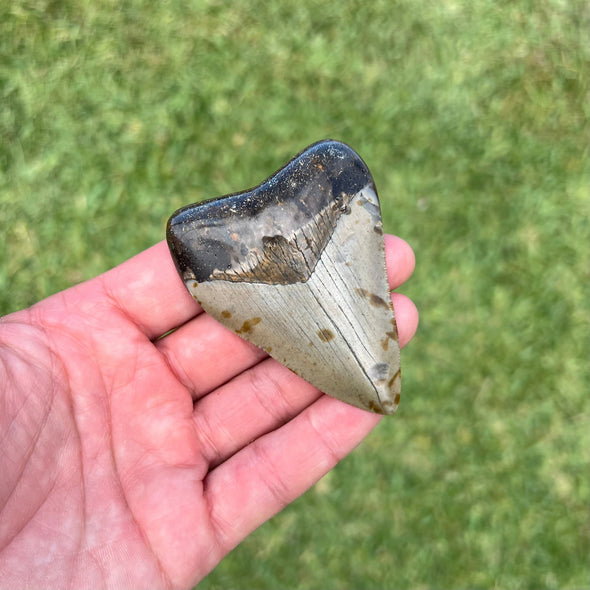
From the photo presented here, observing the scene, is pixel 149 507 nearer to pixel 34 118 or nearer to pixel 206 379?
pixel 206 379

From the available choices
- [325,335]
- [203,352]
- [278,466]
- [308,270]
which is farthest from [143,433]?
[308,270]

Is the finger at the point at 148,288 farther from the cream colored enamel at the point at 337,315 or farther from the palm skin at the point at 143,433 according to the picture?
the cream colored enamel at the point at 337,315

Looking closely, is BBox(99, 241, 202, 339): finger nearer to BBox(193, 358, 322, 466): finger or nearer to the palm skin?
the palm skin

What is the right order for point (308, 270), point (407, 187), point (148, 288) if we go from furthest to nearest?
point (407, 187) → point (148, 288) → point (308, 270)

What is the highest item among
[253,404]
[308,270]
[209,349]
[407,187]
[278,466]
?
[308,270]

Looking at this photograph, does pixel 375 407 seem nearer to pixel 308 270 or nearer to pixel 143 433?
pixel 308 270

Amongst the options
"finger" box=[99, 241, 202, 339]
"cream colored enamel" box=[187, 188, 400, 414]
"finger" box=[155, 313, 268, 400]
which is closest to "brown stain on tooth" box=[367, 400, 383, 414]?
"cream colored enamel" box=[187, 188, 400, 414]

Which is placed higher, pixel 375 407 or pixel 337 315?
pixel 337 315

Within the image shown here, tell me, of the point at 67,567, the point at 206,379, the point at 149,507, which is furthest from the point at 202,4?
the point at 67,567
